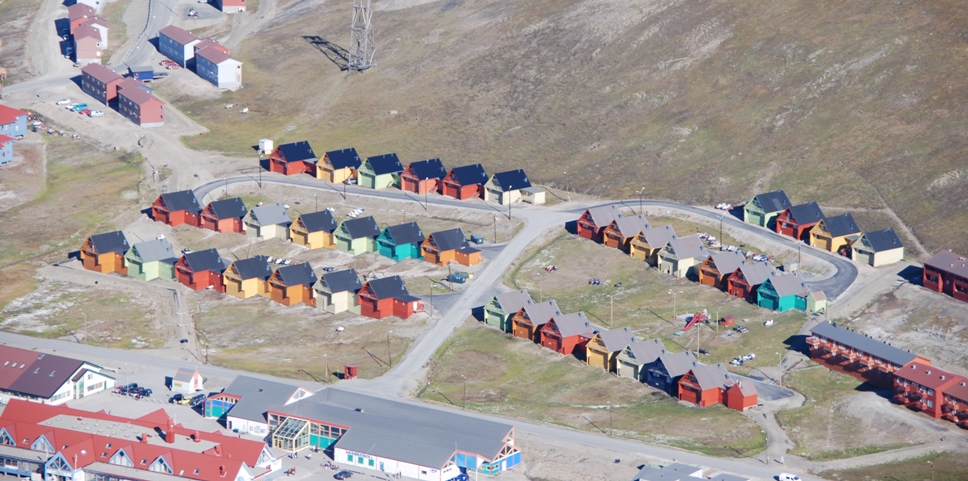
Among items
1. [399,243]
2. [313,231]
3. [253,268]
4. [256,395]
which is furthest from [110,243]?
[256,395]

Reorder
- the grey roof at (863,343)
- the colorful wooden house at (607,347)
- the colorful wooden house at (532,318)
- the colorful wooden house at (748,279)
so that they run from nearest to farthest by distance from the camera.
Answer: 1. the grey roof at (863,343)
2. the colorful wooden house at (607,347)
3. the colorful wooden house at (532,318)
4. the colorful wooden house at (748,279)

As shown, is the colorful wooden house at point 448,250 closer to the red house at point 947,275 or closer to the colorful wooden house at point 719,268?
the colorful wooden house at point 719,268

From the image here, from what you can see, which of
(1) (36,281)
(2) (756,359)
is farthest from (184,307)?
(2) (756,359)

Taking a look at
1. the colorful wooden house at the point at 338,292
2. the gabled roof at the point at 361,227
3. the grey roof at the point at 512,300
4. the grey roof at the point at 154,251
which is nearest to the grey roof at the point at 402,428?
the grey roof at the point at 512,300

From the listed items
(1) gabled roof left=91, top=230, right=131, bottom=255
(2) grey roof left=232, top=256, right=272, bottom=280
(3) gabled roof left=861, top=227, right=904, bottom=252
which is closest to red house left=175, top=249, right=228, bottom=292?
(2) grey roof left=232, top=256, right=272, bottom=280

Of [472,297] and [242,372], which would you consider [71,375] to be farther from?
[472,297]

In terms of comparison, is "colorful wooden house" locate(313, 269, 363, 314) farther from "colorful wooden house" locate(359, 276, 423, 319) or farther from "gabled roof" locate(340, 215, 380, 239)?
"gabled roof" locate(340, 215, 380, 239)
